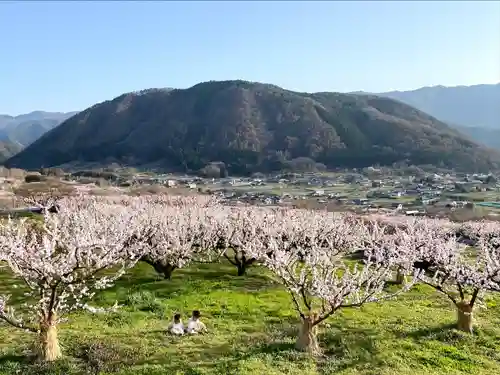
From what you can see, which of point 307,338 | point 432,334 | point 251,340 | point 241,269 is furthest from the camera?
point 241,269

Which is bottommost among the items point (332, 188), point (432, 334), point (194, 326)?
point (332, 188)

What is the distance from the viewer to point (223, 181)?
522 ft

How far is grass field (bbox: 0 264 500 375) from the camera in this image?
14578 millimetres

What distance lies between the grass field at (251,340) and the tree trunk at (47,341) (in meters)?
0.41

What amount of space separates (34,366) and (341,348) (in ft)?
30.9

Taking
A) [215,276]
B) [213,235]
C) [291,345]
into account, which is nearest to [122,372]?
[291,345]

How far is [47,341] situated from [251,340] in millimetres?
6598

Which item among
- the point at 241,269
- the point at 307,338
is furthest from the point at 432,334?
the point at 241,269

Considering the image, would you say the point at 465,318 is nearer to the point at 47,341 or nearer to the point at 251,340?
the point at 251,340

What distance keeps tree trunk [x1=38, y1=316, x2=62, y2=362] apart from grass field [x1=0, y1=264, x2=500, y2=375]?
1.33 feet

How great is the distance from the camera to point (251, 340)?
17.2 meters

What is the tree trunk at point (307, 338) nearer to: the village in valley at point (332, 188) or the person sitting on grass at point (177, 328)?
the person sitting on grass at point (177, 328)

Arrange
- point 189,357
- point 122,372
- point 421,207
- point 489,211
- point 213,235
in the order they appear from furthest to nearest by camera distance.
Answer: point 421,207, point 489,211, point 213,235, point 189,357, point 122,372

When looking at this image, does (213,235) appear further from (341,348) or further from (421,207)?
(421,207)
